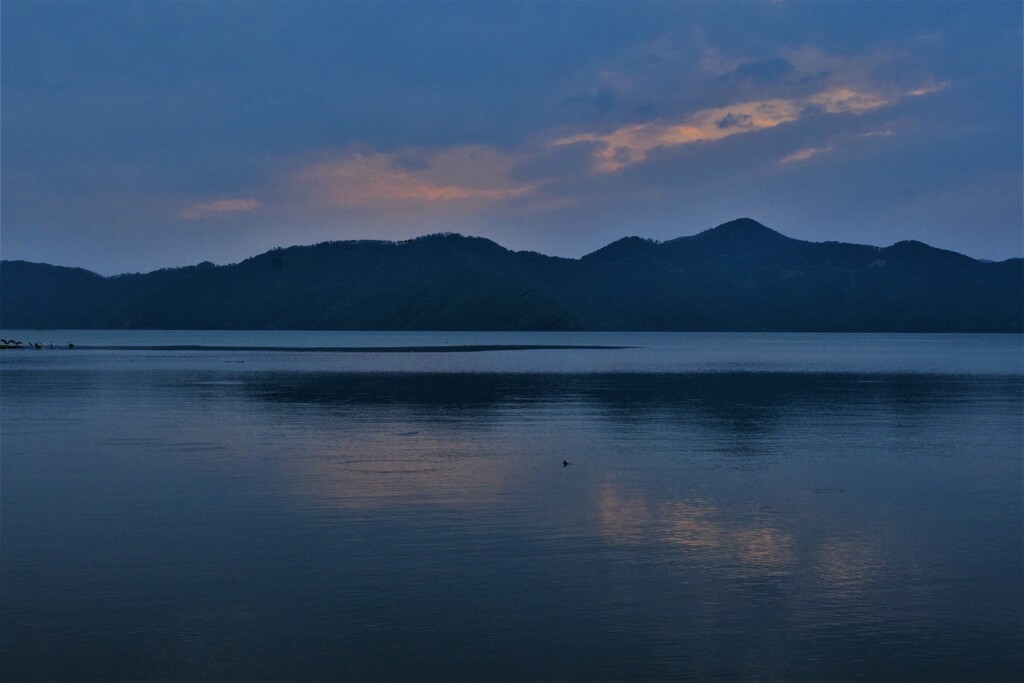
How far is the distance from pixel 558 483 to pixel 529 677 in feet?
52.3

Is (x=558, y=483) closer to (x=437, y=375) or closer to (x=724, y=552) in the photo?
(x=724, y=552)

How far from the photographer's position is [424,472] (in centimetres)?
3128

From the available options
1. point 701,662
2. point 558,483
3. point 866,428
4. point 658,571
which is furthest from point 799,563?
point 866,428

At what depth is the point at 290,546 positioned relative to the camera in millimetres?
21078

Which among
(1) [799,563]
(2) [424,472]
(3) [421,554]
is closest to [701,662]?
(1) [799,563]

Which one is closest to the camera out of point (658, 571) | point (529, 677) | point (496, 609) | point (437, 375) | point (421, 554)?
point (529, 677)

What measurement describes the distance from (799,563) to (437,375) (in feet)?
238

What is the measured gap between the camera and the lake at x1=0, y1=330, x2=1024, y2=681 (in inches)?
571

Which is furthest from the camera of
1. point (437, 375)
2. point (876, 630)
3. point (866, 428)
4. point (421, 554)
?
point (437, 375)

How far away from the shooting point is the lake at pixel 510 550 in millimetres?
14508

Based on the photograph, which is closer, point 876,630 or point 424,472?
point 876,630

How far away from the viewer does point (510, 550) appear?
20750 mm

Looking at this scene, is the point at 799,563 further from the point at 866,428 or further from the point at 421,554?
the point at 866,428

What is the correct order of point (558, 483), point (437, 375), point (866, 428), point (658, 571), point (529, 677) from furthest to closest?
1. point (437, 375)
2. point (866, 428)
3. point (558, 483)
4. point (658, 571)
5. point (529, 677)
